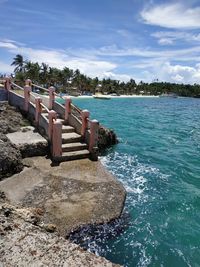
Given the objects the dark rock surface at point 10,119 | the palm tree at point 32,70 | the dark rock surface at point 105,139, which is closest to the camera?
the dark rock surface at point 10,119

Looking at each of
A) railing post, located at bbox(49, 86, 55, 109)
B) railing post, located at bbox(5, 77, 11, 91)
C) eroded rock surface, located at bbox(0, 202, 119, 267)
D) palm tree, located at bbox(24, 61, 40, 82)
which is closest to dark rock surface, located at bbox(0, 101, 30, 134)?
railing post, located at bbox(5, 77, 11, 91)

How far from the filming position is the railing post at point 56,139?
13242 millimetres

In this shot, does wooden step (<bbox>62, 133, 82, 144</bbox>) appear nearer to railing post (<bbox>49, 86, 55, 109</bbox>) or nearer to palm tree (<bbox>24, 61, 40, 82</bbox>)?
railing post (<bbox>49, 86, 55, 109</bbox>)

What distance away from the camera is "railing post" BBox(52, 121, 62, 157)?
43.4ft

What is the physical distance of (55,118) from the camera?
46.7ft

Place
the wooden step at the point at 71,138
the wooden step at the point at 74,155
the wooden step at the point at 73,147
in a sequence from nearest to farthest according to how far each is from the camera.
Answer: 1. the wooden step at the point at 74,155
2. the wooden step at the point at 73,147
3. the wooden step at the point at 71,138

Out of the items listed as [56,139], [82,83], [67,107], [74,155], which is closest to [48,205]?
[56,139]

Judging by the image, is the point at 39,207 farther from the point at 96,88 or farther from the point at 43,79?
the point at 96,88

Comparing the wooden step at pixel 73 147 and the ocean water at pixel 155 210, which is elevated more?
the wooden step at pixel 73 147

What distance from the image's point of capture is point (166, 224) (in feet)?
33.6

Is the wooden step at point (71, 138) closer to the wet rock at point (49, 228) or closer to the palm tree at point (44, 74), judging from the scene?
the wet rock at point (49, 228)

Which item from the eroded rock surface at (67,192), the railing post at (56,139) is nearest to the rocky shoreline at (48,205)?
the eroded rock surface at (67,192)

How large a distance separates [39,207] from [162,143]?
624 inches

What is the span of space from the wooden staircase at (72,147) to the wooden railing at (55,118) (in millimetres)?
236
